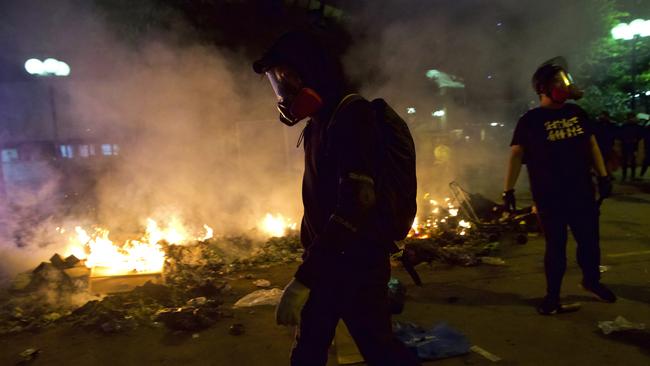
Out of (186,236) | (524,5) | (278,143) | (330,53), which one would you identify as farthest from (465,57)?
(330,53)

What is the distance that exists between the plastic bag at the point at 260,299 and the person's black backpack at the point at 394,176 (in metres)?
2.45

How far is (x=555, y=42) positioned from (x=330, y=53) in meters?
12.5

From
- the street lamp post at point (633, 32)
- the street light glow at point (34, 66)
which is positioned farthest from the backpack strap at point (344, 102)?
the street lamp post at point (633, 32)

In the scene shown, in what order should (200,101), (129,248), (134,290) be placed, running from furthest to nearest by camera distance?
(200,101) → (129,248) → (134,290)

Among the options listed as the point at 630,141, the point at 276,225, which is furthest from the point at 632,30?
the point at 276,225

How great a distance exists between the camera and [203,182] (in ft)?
25.9

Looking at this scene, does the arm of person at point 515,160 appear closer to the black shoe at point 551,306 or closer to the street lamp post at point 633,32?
the black shoe at point 551,306

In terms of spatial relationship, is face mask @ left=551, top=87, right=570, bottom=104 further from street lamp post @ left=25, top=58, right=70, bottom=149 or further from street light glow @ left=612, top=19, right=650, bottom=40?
street light glow @ left=612, top=19, right=650, bottom=40

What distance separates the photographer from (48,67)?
9891mm

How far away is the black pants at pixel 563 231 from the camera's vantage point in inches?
134

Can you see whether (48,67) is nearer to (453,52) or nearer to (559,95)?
(453,52)

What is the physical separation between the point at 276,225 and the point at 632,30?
38.8 ft

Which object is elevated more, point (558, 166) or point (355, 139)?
point (355, 139)

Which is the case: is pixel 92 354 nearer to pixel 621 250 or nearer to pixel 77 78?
pixel 621 250
